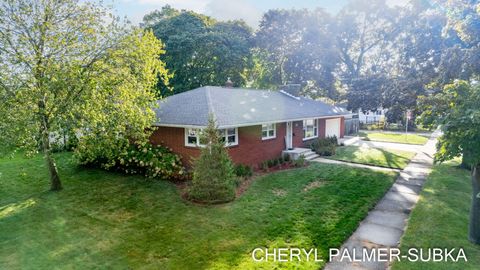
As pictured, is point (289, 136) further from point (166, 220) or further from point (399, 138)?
point (399, 138)

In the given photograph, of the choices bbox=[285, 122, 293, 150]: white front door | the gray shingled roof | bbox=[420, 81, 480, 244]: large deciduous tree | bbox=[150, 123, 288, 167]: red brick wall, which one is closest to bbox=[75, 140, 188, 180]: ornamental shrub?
bbox=[150, 123, 288, 167]: red brick wall

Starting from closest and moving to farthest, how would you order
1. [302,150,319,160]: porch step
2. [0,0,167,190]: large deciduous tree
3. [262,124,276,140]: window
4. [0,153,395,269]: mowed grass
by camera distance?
[0,153,395,269]: mowed grass < [0,0,167,190]: large deciduous tree < [262,124,276,140]: window < [302,150,319,160]: porch step

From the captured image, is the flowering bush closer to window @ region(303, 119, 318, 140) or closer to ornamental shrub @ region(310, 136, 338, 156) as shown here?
ornamental shrub @ region(310, 136, 338, 156)

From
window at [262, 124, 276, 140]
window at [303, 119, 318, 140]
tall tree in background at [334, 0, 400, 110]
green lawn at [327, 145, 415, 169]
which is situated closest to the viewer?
window at [262, 124, 276, 140]

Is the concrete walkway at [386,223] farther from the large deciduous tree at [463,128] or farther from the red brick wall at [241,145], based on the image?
the red brick wall at [241,145]

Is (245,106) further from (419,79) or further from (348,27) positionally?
(348,27)

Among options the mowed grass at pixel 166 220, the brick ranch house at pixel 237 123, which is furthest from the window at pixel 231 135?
the mowed grass at pixel 166 220
